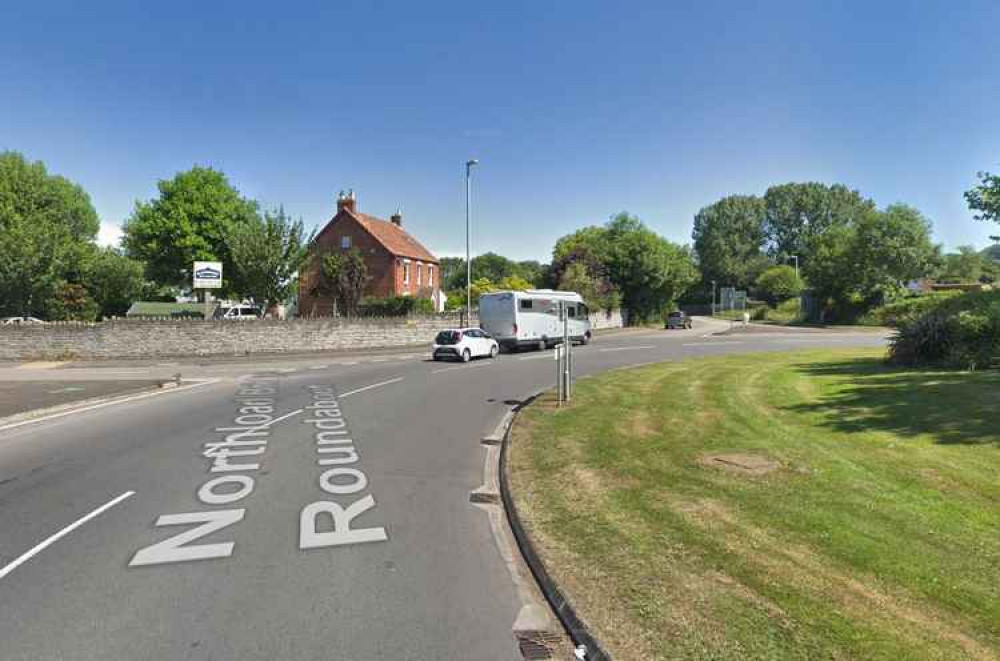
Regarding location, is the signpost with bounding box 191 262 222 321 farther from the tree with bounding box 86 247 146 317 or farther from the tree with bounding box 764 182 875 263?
the tree with bounding box 764 182 875 263

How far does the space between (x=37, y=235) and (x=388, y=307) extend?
74.0 ft

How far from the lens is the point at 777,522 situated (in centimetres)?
577

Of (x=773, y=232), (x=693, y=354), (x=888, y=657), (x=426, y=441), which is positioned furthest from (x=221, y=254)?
(x=773, y=232)

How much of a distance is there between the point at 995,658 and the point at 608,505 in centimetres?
343

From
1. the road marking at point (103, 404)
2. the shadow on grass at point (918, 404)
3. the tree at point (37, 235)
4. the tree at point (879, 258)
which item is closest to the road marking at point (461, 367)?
the road marking at point (103, 404)

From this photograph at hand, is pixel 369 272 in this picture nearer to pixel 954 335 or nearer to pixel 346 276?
pixel 346 276

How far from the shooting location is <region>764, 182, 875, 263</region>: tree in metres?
108

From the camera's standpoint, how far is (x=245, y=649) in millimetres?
3949

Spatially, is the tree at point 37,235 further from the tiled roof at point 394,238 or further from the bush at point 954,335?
the bush at point 954,335

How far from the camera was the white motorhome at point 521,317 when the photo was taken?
1176 inches

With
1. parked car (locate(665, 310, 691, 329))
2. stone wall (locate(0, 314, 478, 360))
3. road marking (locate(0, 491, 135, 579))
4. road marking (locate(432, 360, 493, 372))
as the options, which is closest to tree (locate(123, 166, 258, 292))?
stone wall (locate(0, 314, 478, 360))

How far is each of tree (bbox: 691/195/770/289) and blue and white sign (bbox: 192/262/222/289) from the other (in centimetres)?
9155

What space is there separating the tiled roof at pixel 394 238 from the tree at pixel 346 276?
5835 millimetres

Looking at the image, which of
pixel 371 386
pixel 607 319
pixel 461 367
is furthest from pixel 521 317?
pixel 607 319
